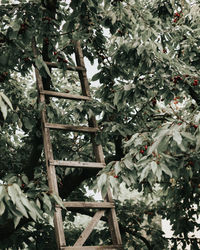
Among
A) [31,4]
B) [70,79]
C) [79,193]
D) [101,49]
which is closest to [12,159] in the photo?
[79,193]

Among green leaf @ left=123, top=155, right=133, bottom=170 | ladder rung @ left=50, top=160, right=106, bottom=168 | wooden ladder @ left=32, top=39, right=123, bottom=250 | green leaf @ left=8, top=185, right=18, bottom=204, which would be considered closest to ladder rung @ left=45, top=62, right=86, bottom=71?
wooden ladder @ left=32, top=39, right=123, bottom=250

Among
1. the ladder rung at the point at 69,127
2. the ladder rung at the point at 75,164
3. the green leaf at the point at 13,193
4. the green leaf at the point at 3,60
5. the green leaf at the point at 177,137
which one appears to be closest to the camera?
the green leaf at the point at 13,193

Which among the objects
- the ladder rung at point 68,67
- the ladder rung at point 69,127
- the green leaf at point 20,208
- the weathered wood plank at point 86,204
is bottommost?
the green leaf at point 20,208

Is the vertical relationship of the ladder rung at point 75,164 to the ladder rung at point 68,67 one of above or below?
below

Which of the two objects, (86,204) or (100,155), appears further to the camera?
(100,155)

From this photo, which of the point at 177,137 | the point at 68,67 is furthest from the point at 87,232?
the point at 68,67

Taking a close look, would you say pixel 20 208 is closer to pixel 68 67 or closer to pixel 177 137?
pixel 177 137

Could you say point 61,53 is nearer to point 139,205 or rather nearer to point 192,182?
point 192,182

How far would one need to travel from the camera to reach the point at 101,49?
17.9 feet

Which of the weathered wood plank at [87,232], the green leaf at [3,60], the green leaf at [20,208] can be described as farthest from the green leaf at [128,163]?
the green leaf at [3,60]

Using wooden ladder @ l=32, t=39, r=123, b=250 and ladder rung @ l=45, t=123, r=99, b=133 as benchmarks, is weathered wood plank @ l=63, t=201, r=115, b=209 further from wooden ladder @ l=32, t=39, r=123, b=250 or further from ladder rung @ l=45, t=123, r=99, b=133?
ladder rung @ l=45, t=123, r=99, b=133

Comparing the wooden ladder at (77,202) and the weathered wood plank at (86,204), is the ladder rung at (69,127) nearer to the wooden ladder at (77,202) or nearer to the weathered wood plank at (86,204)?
the wooden ladder at (77,202)

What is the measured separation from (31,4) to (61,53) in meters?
0.74

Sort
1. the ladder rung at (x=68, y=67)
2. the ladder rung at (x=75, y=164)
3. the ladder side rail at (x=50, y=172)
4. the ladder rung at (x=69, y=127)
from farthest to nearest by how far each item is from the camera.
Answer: the ladder rung at (x=68, y=67) < the ladder rung at (x=69, y=127) < the ladder rung at (x=75, y=164) < the ladder side rail at (x=50, y=172)
